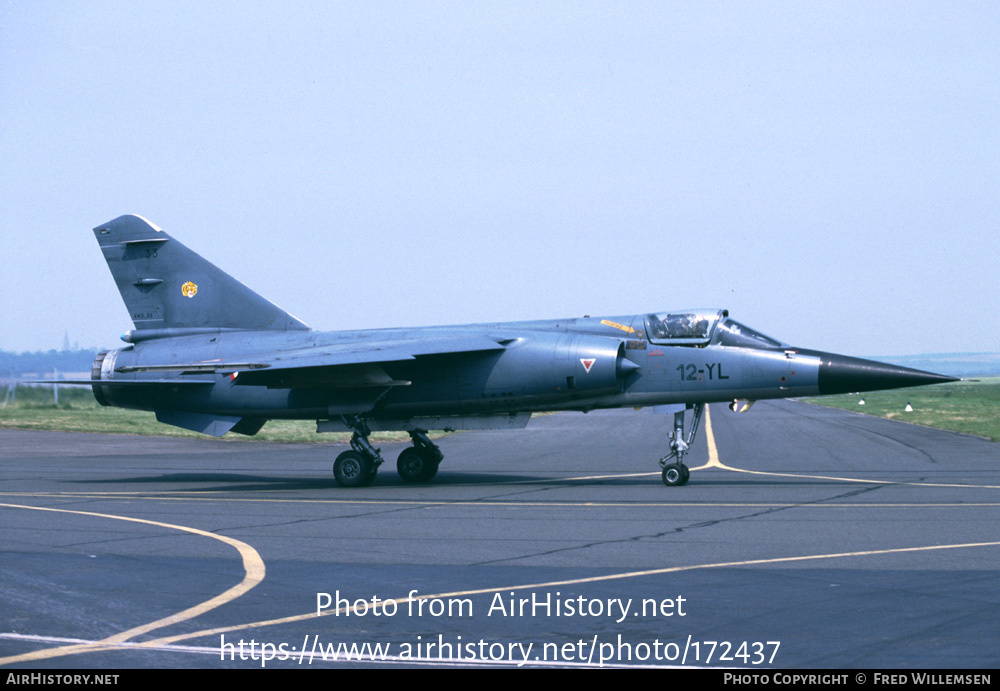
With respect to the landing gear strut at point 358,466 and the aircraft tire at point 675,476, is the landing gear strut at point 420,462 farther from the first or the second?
the aircraft tire at point 675,476

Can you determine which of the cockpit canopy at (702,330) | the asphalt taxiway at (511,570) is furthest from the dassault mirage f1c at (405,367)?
the asphalt taxiway at (511,570)

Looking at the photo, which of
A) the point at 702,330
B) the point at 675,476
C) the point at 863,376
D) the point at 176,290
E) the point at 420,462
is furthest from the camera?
the point at 176,290

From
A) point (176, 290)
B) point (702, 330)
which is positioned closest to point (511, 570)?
point (702, 330)

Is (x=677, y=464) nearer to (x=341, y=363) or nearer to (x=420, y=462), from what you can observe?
(x=420, y=462)

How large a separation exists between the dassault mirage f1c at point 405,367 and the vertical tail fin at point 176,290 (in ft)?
0.10

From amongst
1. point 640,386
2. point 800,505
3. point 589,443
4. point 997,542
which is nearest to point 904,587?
point 997,542

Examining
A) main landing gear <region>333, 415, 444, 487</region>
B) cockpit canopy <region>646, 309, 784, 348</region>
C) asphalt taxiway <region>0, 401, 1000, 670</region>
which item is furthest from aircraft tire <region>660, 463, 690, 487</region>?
main landing gear <region>333, 415, 444, 487</region>

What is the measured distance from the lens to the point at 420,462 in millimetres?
20750

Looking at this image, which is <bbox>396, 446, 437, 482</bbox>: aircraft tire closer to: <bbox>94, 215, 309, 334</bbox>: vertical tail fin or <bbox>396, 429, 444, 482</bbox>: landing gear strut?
<bbox>396, 429, 444, 482</bbox>: landing gear strut

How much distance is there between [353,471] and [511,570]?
33.8ft

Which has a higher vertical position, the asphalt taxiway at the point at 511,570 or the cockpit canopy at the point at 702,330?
the cockpit canopy at the point at 702,330

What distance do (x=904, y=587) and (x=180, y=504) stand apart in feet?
38.8

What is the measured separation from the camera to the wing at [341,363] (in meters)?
19.1
